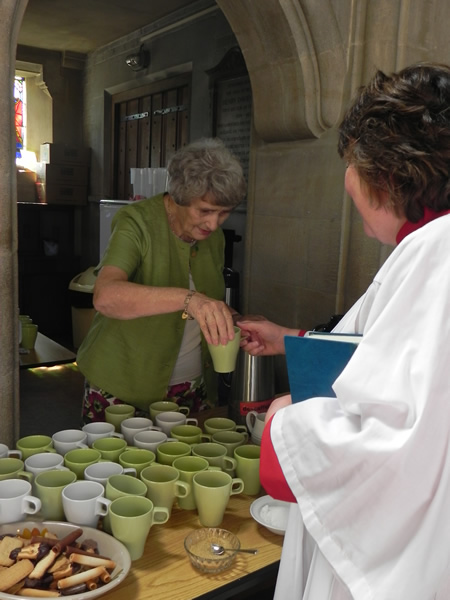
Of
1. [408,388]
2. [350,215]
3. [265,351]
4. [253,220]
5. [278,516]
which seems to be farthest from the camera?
[253,220]

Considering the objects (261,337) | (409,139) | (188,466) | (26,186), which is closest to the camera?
(409,139)

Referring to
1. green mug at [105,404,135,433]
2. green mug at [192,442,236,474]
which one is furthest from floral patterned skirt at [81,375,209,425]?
green mug at [192,442,236,474]

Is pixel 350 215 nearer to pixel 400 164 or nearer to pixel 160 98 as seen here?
pixel 400 164

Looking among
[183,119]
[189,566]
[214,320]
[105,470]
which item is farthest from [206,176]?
[183,119]

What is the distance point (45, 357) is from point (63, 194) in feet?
13.9

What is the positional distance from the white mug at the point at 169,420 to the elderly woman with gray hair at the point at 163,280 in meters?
0.33

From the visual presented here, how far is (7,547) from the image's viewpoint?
1114 mm

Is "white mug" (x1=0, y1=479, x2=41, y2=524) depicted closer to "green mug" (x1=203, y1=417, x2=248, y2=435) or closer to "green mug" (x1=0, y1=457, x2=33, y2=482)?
"green mug" (x1=0, y1=457, x2=33, y2=482)

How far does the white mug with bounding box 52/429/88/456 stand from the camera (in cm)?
153

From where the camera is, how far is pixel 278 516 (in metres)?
1.35

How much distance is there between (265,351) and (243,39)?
4.87 ft

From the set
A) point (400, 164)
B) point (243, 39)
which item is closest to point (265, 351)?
point (400, 164)

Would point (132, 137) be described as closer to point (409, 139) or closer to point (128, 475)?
point (128, 475)

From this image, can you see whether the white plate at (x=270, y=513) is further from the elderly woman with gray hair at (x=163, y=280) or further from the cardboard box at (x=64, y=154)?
the cardboard box at (x=64, y=154)
